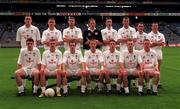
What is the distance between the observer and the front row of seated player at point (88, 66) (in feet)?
36.7

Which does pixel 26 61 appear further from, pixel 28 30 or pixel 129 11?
pixel 129 11

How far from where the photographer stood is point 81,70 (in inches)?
443

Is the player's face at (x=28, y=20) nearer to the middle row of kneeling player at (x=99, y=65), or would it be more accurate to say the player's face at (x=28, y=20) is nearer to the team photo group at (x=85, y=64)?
the team photo group at (x=85, y=64)

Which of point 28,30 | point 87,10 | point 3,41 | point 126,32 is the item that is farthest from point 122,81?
point 87,10

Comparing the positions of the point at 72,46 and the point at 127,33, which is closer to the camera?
the point at 72,46

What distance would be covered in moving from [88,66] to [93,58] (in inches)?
10.8

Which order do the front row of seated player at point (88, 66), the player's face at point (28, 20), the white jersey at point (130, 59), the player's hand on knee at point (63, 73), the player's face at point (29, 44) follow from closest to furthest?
the player's hand on knee at point (63, 73) → the front row of seated player at point (88, 66) → the player's face at point (29, 44) → the white jersey at point (130, 59) → the player's face at point (28, 20)

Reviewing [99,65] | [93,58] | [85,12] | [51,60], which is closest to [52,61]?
[51,60]

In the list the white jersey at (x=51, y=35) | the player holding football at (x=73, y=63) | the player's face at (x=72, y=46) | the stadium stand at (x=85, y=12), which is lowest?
the player holding football at (x=73, y=63)

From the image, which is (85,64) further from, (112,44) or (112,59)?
(112,44)

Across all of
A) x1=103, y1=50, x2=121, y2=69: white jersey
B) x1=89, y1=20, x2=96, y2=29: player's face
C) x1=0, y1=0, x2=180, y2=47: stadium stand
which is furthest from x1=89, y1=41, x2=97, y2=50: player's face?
x1=0, y1=0, x2=180, y2=47: stadium stand

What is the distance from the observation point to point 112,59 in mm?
11812

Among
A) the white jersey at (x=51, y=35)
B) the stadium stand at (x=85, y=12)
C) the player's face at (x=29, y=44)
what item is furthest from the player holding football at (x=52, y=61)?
the stadium stand at (x=85, y=12)

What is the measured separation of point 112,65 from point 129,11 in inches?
1870
